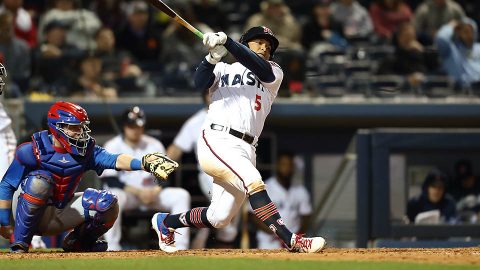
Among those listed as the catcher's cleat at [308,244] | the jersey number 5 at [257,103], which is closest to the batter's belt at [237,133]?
the jersey number 5 at [257,103]

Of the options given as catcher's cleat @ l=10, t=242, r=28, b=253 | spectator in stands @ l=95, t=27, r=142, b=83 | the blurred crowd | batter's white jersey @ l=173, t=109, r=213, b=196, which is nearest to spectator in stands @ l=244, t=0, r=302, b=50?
the blurred crowd

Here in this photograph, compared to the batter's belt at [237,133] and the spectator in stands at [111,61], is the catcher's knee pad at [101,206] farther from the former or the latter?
the spectator in stands at [111,61]

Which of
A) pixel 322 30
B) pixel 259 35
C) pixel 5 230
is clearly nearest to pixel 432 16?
pixel 322 30

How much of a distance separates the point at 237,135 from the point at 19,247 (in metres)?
1.69

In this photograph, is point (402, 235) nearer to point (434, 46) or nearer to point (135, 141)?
point (135, 141)

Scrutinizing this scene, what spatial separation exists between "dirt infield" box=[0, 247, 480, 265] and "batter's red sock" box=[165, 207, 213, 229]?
19cm

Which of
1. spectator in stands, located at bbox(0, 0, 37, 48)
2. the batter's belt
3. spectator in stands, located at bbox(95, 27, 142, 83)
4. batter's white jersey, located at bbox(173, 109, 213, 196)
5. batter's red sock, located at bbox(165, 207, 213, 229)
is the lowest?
batter's red sock, located at bbox(165, 207, 213, 229)

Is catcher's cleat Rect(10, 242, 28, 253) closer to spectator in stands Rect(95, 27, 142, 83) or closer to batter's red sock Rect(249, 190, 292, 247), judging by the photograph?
batter's red sock Rect(249, 190, 292, 247)

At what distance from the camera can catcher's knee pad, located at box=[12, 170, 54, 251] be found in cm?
752

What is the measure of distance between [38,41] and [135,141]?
256 cm

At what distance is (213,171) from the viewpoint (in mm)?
7277

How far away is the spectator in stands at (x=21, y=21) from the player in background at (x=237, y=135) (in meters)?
5.71

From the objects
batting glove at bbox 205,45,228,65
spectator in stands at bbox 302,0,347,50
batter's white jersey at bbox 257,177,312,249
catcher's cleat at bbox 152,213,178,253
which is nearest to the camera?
batting glove at bbox 205,45,228,65

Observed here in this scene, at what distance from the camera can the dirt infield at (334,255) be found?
22.7 ft
